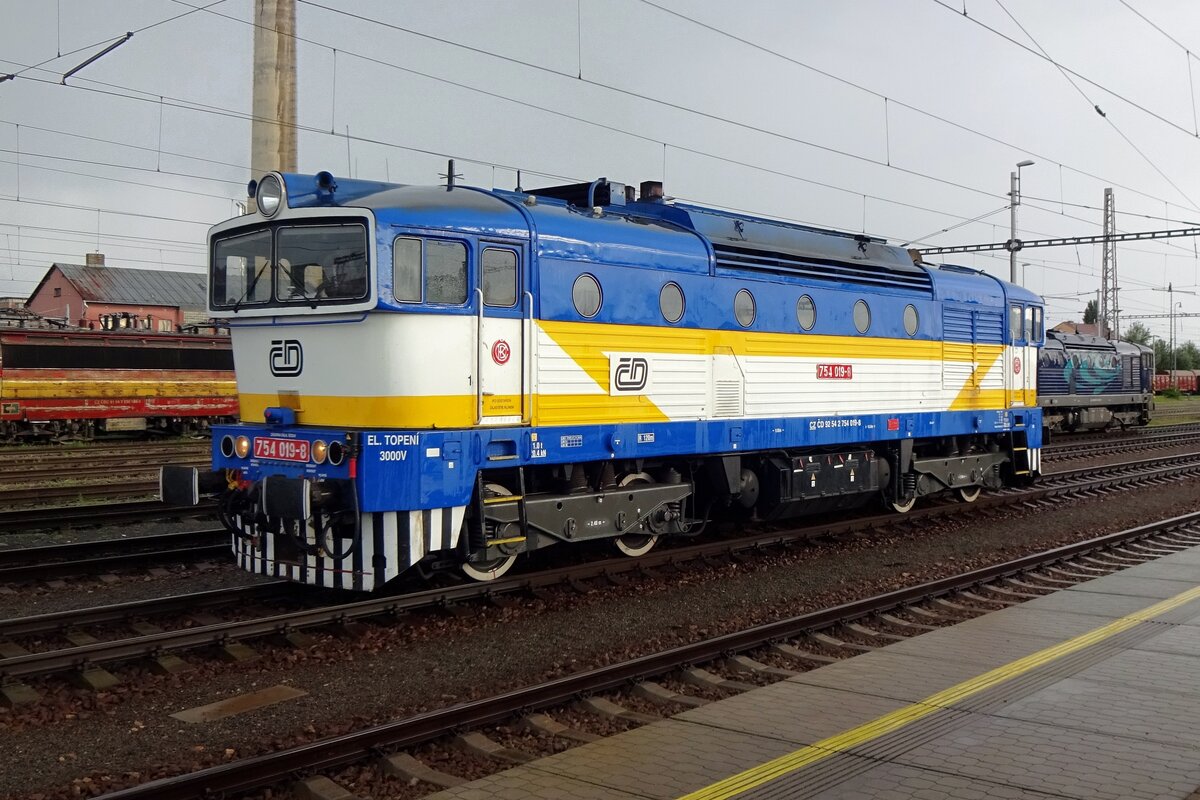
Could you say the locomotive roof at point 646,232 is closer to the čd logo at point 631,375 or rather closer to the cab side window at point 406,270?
the cab side window at point 406,270

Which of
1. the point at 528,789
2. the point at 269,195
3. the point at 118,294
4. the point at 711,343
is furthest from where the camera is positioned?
the point at 118,294

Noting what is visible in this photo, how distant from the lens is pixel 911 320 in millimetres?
15648

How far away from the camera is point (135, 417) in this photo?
106ft

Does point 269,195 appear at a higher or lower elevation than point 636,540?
higher

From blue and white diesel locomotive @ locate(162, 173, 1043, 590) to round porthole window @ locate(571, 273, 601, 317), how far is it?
0.8 inches

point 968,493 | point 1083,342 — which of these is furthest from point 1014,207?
point 968,493

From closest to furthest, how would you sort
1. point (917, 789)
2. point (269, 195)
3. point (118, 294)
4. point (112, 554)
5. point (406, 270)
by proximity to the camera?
point (917, 789) < point (406, 270) < point (269, 195) < point (112, 554) < point (118, 294)

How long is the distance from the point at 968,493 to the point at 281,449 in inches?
496

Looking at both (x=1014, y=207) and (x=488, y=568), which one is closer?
(x=488, y=568)

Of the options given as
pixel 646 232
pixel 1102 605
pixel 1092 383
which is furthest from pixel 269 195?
pixel 1092 383

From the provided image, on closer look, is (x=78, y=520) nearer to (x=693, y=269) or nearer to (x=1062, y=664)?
(x=693, y=269)

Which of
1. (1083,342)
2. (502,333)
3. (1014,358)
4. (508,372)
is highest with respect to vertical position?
(1083,342)

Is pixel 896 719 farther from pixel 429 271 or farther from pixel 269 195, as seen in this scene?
pixel 269 195

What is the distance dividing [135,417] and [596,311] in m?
25.9
